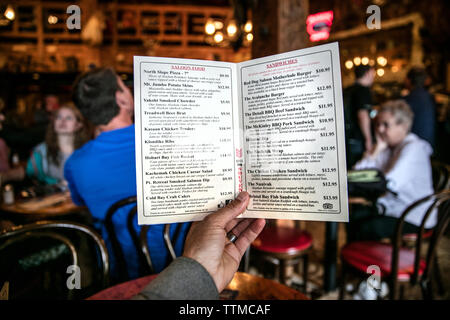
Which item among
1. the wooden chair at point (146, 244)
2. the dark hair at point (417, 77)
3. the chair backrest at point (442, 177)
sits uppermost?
the dark hair at point (417, 77)

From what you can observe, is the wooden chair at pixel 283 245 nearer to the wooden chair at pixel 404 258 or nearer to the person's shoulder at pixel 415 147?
the wooden chair at pixel 404 258

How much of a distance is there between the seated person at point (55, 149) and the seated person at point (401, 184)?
2904mm

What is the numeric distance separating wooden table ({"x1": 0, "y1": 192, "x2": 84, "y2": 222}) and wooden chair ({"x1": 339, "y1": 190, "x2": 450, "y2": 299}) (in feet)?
6.61

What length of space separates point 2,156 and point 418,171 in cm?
404

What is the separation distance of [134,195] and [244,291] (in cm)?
75

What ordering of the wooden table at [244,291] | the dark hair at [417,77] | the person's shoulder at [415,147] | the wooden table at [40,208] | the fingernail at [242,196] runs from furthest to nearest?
the dark hair at [417,77] < the person's shoulder at [415,147] < the wooden table at [40,208] < the wooden table at [244,291] < the fingernail at [242,196]

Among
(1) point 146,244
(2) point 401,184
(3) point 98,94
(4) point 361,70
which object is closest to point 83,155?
(3) point 98,94

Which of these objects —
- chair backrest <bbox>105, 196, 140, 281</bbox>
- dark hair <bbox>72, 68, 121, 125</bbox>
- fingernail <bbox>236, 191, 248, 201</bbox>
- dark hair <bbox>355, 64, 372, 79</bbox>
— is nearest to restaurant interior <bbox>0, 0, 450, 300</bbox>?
chair backrest <bbox>105, 196, 140, 281</bbox>

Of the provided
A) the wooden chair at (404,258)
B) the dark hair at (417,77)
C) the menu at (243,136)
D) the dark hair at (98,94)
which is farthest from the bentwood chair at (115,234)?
the dark hair at (417,77)

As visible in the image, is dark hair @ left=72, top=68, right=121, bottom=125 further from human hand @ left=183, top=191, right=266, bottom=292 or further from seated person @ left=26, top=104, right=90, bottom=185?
seated person @ left=26, top=104, right=90, bottom=185

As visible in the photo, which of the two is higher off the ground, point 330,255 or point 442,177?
point 442,177

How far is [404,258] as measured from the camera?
69.0 inches

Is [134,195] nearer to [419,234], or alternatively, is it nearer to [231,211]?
[231,211]

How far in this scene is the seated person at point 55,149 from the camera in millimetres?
2977
